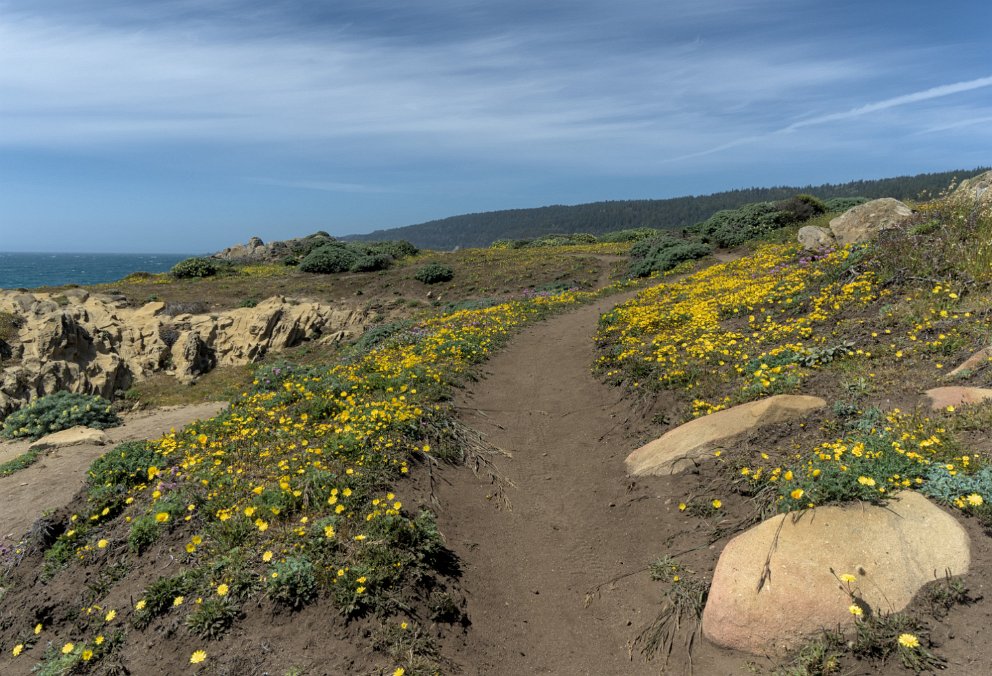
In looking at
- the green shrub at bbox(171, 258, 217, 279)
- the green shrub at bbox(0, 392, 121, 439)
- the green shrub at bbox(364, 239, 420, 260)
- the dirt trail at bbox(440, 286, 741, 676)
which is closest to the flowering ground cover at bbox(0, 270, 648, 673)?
the dirt trail at bbox(440, 286, 741, 676)

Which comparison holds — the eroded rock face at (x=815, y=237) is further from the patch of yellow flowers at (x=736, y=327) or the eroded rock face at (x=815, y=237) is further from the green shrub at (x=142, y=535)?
the green shrub at (x=142, y=535)

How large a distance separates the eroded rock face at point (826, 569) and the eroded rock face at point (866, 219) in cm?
1462

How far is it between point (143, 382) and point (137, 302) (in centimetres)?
1066

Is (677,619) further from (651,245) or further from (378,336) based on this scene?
(651,245)

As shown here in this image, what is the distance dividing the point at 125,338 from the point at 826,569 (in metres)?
21.8

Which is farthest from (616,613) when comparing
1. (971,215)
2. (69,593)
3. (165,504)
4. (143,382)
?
(143,382)

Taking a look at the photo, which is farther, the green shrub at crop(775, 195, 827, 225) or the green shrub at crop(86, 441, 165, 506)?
the green shrub at crop(775, 195, 827, 225)

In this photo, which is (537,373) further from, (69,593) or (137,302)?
A: (137,302)

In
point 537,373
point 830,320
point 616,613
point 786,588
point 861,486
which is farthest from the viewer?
point 537,373

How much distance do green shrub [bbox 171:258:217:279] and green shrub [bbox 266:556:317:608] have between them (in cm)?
3798

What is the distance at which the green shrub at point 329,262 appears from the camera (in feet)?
118

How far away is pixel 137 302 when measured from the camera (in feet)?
83.8

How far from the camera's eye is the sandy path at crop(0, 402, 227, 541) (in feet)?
22.7

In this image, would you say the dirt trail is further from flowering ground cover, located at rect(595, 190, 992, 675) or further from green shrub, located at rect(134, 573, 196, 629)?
green shrub, located at rect(134, 573, 196, 629)
